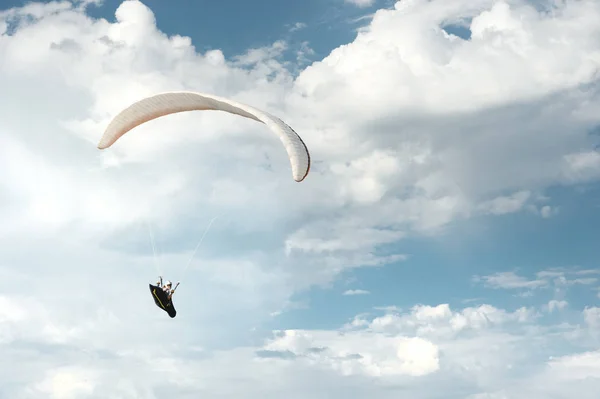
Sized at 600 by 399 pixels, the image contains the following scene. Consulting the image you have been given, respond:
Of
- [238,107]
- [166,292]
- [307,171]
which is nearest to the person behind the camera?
[307,171]

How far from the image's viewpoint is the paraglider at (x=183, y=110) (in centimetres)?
5272

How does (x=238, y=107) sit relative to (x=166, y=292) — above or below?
above

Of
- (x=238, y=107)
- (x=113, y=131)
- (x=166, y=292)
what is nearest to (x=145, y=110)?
(x=113, y=131)

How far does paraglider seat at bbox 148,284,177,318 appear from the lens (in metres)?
61.2

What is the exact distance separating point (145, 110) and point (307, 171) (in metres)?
16.5

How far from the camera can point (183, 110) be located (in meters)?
63.5

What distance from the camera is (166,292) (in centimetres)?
6200

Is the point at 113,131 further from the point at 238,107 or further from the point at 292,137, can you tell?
the point at 292,137

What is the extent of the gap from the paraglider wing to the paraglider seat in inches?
474

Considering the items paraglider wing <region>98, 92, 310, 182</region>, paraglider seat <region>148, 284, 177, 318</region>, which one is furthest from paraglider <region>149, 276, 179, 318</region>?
paraglider wing <region>98, 92, 310, 182</region>

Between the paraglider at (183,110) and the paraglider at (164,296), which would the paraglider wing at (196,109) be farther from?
the paraglider at (164,296)

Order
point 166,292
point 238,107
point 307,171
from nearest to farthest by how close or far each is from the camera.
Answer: point 307,171 → point 238,107 → point 166,292

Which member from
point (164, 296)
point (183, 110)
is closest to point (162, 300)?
point (164, 296)

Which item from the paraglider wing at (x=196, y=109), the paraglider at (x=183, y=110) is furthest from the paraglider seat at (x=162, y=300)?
the paraglider wing at (x=196, y=109)
